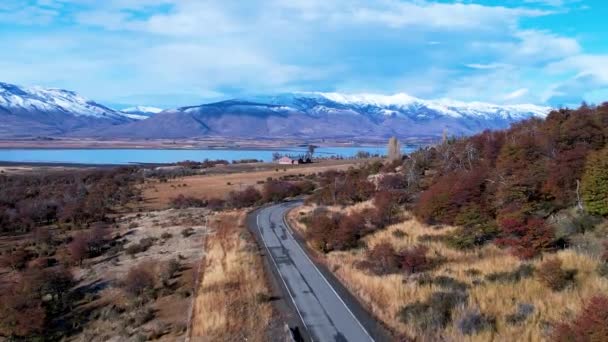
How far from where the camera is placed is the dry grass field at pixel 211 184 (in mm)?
76562

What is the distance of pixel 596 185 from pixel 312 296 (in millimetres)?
16775

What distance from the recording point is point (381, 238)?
35000mm

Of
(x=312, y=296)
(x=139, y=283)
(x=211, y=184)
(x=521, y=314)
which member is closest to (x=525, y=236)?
(x=521, y=314)

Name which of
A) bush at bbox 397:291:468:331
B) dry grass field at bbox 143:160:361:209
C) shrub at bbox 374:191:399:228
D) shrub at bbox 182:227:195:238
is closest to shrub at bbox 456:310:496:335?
bush at bbox 397:291:468:331

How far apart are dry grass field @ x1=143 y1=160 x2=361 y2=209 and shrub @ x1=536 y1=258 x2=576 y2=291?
5425 cm

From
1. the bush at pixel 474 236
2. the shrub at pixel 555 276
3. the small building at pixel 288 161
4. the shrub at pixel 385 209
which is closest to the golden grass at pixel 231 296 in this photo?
the shrub at pixel 385 209

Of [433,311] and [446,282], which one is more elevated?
[446,282]

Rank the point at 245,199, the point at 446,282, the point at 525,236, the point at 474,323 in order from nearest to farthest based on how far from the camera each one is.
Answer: the point at 474,323, the point at 446,282, the point at 525,236, the point at 245,199

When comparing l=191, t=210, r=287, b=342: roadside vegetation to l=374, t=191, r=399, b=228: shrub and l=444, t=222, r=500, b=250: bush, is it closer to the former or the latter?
l=374, t=191, r=399, b=228: shrub

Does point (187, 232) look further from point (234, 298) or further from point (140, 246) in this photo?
point (234, 298)

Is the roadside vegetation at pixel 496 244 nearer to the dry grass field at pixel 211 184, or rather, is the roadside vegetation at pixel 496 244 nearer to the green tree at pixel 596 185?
the green tree at pixel 596 185

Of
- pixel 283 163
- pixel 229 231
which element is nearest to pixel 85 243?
pixel 229 231

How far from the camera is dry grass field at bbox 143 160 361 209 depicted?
76562 millimetres

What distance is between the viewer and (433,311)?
64.8 feet
